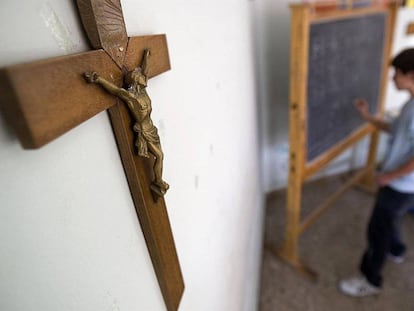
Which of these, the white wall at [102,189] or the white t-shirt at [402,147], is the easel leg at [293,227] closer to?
the white t-shirt at [402,147]

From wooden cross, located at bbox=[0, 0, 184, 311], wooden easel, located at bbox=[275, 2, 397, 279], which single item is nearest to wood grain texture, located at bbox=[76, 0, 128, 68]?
wooden cross, located at bbox=[0, 0, 184, 311]

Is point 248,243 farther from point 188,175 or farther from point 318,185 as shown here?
point 318,185

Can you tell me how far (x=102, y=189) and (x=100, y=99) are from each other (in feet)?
0.32

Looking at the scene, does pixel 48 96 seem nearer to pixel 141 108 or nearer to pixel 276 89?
pixel 141 108

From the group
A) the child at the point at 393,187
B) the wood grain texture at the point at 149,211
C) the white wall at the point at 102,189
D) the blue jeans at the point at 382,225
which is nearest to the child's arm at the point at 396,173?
the child at the point at 393,187

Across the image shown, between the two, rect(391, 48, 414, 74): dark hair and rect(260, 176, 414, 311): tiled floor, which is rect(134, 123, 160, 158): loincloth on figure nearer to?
rect(391, 48, 414, 74): dark hair

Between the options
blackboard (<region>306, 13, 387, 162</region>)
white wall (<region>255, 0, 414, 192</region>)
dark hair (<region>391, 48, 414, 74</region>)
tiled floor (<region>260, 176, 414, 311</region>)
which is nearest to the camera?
dark hair (<region>391, 48, 414, 74</region>)

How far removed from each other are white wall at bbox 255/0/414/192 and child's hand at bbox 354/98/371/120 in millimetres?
578

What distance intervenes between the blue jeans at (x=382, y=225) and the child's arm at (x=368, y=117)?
1.52 ft

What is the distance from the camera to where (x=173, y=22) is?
474 millimetres

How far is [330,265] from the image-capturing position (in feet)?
5.67

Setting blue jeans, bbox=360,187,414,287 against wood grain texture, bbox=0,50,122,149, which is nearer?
wood grain texture, bbox=0,50,122,149

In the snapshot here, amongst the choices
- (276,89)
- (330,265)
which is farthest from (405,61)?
(330,265)

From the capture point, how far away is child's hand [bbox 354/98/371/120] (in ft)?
5.56
